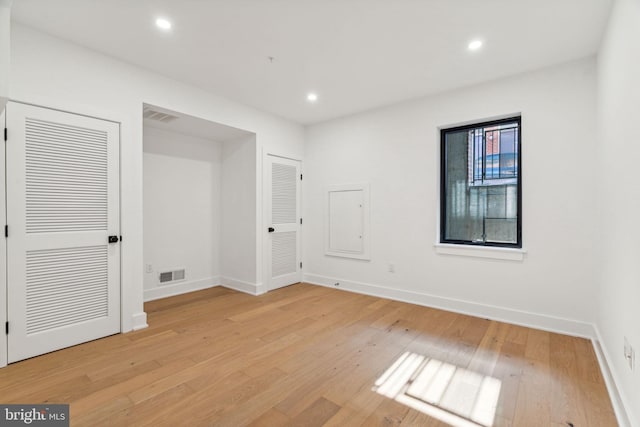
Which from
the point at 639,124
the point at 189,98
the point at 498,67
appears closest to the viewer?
the point at 639,124

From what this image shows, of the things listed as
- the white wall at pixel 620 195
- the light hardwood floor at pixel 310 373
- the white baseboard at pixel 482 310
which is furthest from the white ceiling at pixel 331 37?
the light hardwood floor at pixel 310 373

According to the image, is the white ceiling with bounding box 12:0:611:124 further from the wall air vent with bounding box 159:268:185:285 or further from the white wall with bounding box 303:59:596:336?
the wall air vent with bounding box 159:268:185:285

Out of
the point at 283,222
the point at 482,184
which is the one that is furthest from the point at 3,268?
the point at 482,184

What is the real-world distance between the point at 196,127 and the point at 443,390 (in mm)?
3971

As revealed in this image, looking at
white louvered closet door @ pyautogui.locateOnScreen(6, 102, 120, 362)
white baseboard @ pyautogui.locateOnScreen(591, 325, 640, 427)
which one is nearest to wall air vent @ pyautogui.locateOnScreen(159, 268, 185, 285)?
white louvered closet door @ pyautogui.locateOnScreen(6, 102, 120, 362)

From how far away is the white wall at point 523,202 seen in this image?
286cm

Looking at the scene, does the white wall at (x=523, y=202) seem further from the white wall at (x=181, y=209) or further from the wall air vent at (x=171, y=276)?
the wall air vent at (x=171, y=276)

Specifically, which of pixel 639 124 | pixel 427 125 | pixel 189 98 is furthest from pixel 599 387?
pixel 189 98

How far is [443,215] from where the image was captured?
3.81 meters

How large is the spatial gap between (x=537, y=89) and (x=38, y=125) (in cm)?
470

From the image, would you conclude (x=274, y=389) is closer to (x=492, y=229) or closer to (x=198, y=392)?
(x=198, y=392)

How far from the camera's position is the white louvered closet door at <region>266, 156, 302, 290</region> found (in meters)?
4.48

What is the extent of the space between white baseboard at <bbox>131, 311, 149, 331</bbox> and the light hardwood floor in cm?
9

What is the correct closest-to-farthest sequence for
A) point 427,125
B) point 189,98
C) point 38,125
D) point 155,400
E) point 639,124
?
point 639,124 < point 155,400 < point 38,125 < point 189,98 < point 427,125
